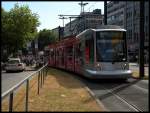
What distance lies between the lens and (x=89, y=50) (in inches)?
1038

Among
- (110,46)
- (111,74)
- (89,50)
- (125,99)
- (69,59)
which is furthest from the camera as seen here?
(69,59)

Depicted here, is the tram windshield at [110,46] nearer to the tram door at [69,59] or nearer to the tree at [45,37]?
the tram door at [69,59]

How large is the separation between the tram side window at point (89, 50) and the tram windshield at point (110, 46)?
1.99ft

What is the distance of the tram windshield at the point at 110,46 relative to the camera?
24.9 meters

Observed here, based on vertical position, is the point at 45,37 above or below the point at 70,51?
above

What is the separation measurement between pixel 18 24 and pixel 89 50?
45565 millimetres

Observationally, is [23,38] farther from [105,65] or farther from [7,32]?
[105,65]

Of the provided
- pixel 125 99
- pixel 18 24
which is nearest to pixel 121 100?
pixel 125 99

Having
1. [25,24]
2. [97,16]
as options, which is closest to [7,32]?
[25,24]

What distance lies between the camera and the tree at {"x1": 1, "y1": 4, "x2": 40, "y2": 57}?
69.6m

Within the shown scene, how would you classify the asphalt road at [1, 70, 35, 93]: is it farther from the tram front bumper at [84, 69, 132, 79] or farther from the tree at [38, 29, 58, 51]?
the tree at [38, 29, 58, 51]

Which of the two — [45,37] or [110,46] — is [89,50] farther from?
[45,37]

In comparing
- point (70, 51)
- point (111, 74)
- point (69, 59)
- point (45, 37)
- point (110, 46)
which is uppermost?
point (45, 37)

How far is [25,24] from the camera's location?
69562mm
